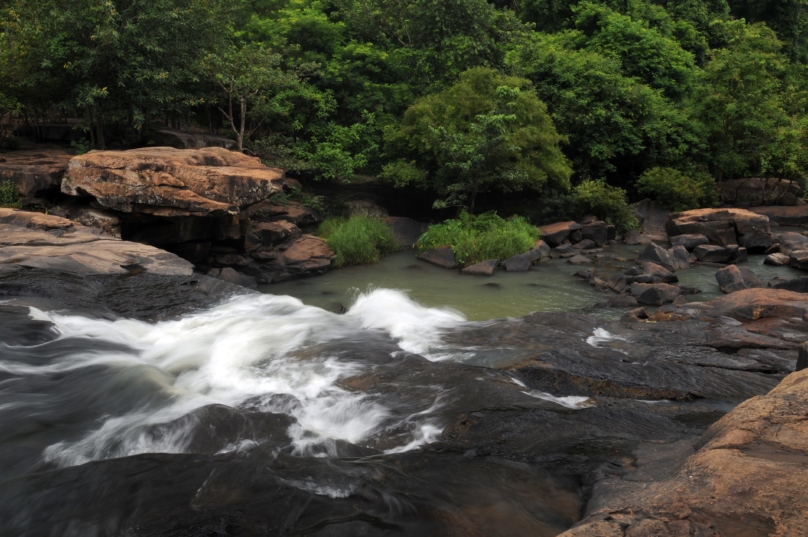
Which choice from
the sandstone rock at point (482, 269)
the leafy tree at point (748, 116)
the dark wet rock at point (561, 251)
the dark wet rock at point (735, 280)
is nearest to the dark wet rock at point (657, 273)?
the dark wet rock at point (735, 280)

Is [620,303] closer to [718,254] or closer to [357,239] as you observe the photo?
[718,254]

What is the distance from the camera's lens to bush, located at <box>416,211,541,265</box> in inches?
670

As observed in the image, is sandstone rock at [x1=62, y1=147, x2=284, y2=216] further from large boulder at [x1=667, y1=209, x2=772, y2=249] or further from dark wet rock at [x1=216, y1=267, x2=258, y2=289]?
large boulder at [x1=667, y1=209, x2=772, y2=249]

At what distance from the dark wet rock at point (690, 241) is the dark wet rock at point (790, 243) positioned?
7.02 ft

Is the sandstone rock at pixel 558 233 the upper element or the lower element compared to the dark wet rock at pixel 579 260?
upper

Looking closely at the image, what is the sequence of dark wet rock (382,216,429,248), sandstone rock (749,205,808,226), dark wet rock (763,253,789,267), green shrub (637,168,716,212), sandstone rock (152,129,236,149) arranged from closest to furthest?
dark wet rock (763,253,789,267) → sandstone rock (152,129,236,149) → dark wet rock (382,216,429,248) → green shrub (637,168,716,212) → sandstone rock (749,205,808,226)

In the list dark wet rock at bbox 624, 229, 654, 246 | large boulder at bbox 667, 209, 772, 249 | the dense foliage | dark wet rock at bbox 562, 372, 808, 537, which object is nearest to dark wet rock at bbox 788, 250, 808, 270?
large boulder at bbox 667, 209, 772, 249

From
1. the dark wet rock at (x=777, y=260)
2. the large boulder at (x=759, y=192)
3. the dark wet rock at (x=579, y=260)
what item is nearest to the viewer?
the dark wet rock at (x=777, y=260)

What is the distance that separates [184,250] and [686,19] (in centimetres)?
2859

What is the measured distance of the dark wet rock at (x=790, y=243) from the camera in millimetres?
17703

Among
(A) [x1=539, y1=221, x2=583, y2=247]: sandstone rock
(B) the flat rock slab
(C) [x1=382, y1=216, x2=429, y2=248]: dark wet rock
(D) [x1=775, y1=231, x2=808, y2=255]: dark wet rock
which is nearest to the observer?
(B) the flat rock slab

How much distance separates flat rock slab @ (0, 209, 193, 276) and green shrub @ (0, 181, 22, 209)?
1.33 meters

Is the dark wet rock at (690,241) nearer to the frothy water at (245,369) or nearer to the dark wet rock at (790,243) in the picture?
the dark wet rock at (790,243)

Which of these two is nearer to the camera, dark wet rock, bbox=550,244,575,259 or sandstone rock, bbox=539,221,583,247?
dark wet rock, bbox=550,244,575,259
